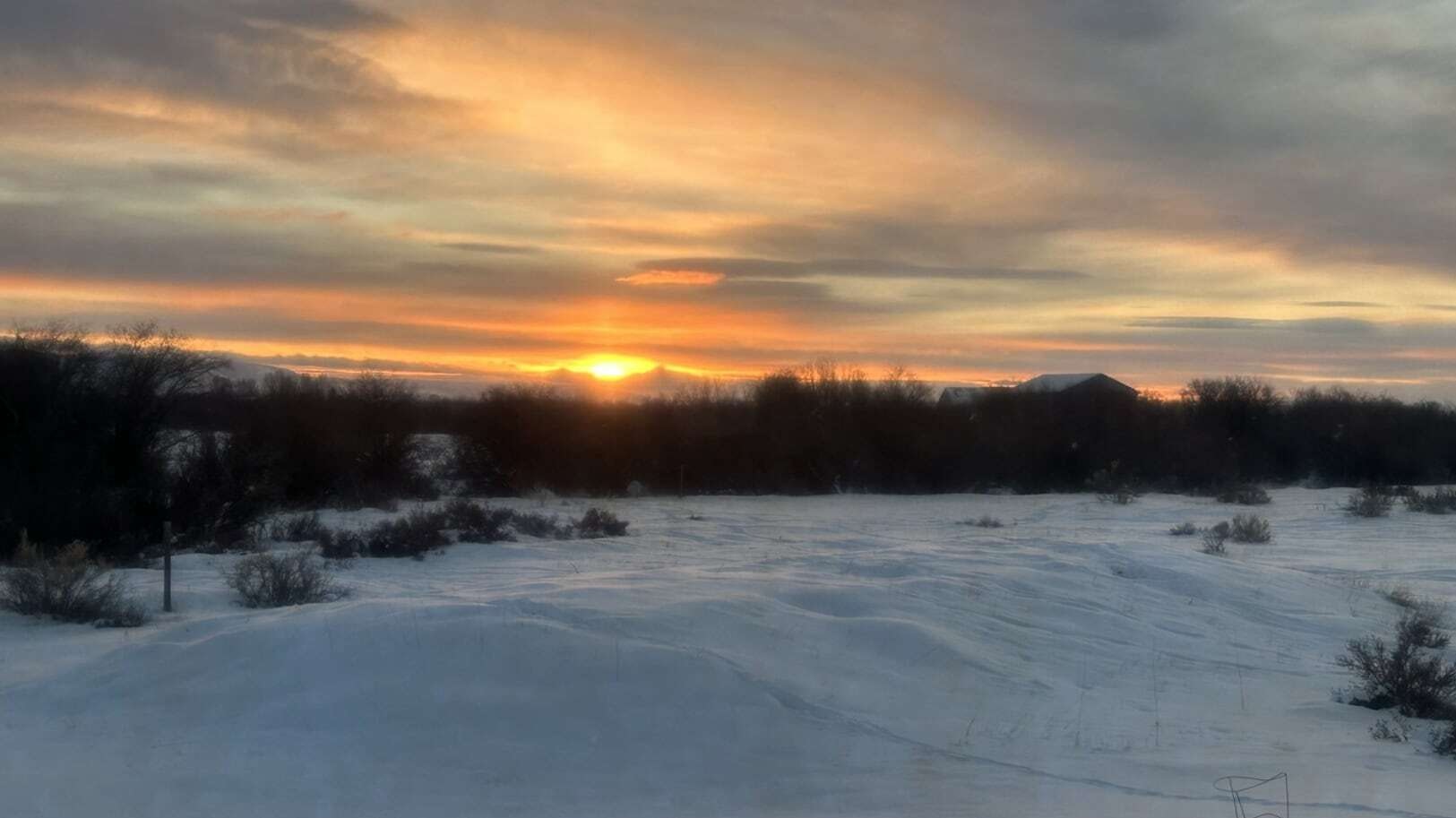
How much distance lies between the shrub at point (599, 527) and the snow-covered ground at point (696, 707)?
935cm

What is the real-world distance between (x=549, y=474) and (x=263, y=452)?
14944 millimetres

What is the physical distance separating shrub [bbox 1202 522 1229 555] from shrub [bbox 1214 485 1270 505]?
11.9 metres

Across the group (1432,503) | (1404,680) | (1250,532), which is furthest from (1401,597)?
(1432,503)

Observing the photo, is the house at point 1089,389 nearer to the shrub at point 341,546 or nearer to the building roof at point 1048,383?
the building roof at point 1048,383

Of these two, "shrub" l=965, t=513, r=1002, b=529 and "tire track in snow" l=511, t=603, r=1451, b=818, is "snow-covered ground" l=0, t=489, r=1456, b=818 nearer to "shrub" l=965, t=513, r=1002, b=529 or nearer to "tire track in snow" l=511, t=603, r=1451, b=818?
"tire track in snow" l=511, t=603, r=1451, b=818

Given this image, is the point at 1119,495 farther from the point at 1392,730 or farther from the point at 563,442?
the point at 1392,730

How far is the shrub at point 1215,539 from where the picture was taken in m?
20.5

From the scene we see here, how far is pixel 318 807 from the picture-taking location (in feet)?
22.8

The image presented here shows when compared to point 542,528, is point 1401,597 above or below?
below

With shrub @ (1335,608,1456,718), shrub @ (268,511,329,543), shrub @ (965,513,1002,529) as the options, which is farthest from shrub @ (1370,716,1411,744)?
shrub @ (965,513,1002,529)

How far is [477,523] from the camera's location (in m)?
22.2

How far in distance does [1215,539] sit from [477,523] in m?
13.2

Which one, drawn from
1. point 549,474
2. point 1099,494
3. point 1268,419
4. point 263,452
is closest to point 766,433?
point 549,474

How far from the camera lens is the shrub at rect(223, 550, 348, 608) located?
1338cm
